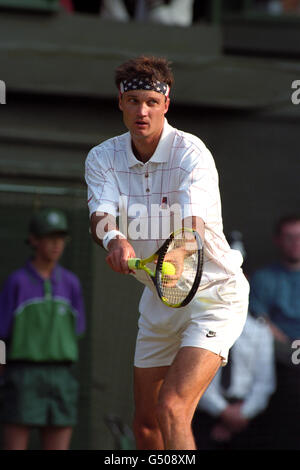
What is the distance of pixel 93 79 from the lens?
917 cm

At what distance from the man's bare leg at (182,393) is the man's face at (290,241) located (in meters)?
3.78

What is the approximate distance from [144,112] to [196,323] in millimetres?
1074

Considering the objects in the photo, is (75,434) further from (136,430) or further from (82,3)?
(82,3)

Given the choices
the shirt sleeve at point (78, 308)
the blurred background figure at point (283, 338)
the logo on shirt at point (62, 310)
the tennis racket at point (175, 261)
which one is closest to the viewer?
the tennis racket at point (175, 261)

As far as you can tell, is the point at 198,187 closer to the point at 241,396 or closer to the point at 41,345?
the point at 41,345

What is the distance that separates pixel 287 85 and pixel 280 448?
3344mm

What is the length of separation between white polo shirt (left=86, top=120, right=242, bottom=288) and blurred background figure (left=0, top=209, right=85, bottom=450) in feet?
8.48

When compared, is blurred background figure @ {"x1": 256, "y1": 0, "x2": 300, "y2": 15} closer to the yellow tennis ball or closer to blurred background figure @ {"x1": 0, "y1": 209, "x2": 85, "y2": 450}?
blurred background figure @ {"x1": 0, "y1": 209, "x2": 85, "y2": 450}

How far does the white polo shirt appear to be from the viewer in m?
5.00

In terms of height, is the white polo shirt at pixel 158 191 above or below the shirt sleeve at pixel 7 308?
above

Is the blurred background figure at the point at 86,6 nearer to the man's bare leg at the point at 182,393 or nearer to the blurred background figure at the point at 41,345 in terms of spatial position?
the blurred background figure at the point at 41,345

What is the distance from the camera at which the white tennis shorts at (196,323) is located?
196 inches

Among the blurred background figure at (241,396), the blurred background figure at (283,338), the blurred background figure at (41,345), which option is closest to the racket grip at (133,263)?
the blurred background figure at (41,345)
